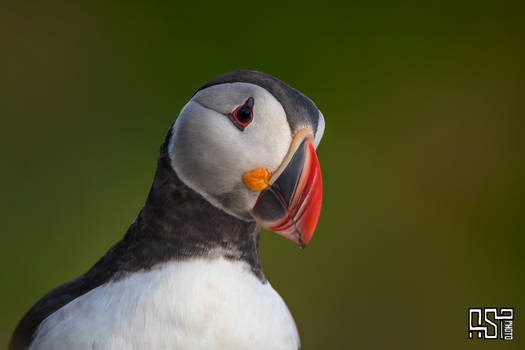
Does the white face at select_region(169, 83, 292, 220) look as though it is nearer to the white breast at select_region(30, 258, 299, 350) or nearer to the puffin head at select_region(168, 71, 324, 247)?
the puffin head at select_region(168, 71, 324, 247)

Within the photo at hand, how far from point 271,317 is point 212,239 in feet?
0.56

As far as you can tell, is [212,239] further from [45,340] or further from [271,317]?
[45,340]

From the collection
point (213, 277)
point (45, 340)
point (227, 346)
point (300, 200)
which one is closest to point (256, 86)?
point (300, 200)

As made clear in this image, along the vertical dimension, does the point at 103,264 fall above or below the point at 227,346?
above

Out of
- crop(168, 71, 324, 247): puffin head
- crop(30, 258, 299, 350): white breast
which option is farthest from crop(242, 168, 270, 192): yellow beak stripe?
crop(30, 258, 299, 350): white breast

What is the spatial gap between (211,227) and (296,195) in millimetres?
152

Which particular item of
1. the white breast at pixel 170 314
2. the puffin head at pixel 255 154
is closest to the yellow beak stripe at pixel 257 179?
the puffin head at pixel 255 154

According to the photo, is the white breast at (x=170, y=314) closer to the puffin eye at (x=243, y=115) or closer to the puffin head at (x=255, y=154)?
the puffin head at (x=255, y=154)

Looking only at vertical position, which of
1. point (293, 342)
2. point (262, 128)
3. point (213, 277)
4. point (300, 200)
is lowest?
point (293, 342)

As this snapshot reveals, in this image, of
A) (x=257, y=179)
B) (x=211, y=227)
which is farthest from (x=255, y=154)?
(x=211, y=227)

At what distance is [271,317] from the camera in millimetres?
977

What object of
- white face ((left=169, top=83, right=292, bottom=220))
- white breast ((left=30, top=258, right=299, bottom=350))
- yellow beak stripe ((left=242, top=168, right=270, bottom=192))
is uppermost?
white face ((left=169, top=83, right=292, bottom=220))

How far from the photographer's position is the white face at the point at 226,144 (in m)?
0.88

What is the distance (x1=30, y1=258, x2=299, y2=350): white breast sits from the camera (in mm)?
893
